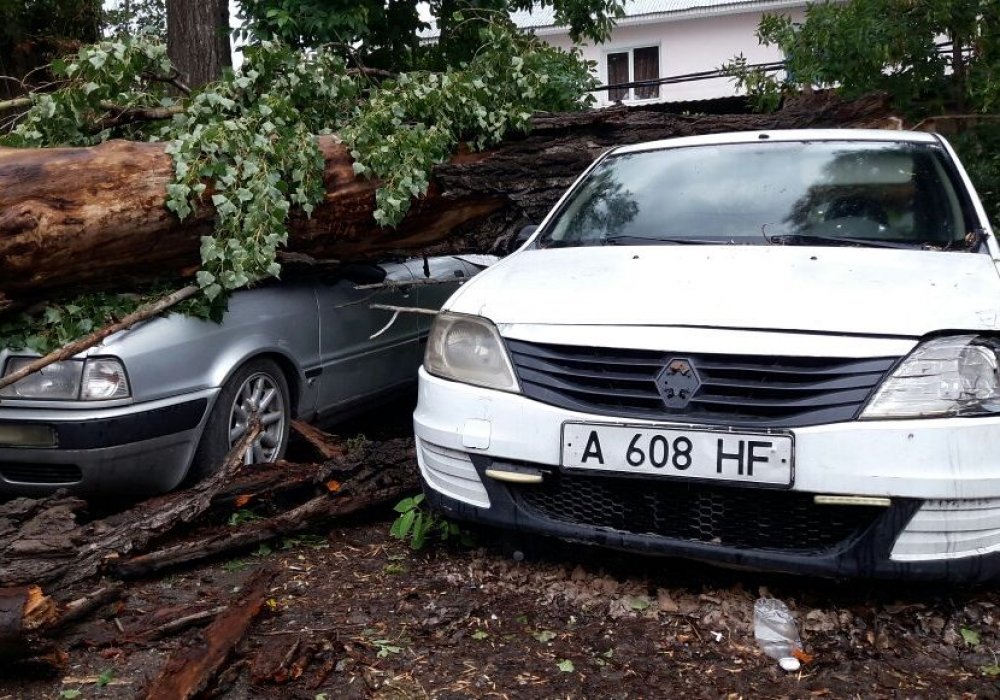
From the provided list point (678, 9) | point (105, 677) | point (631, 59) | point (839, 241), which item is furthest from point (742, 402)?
point (631, 59)

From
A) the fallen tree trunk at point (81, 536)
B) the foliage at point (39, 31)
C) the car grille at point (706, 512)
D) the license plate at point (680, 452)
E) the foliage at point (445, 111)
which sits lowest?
the fallen tree trunk at point (81, 536)

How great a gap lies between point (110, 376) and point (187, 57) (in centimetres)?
592

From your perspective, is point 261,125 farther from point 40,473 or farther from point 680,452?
point 680,452

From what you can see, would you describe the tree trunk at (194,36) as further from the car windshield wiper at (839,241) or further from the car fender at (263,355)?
the car windshield wiper at (839,241)

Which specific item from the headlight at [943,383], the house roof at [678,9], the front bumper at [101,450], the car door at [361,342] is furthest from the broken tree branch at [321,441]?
the house roof at [678,9]

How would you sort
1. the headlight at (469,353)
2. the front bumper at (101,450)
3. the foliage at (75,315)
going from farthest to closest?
the foliage at (75,315), the front bumper at (101,450), the headlight at (469,353)

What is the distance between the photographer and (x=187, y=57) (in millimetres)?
8984

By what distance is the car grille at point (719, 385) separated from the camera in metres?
2.78

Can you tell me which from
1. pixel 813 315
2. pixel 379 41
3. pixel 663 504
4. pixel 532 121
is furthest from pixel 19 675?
pixel 379 41

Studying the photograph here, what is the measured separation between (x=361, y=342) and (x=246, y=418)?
1.07 metres

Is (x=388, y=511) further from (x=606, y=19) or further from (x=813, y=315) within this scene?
(x=606, y=19)

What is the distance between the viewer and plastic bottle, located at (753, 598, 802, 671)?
2.89m

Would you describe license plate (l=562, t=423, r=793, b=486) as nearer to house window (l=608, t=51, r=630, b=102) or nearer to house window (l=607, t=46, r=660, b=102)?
house window (l=607, t=46, r=660, b=102)

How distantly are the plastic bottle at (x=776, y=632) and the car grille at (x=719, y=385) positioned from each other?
0.69 metres
